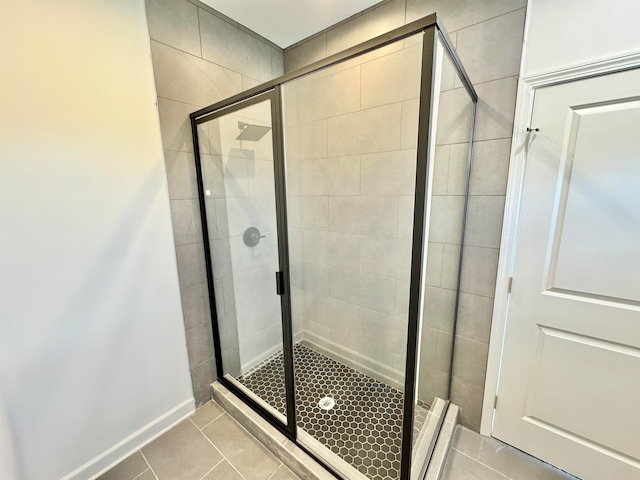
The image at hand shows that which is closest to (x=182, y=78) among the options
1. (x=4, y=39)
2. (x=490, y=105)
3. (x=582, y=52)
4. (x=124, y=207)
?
(x=4, y=39)

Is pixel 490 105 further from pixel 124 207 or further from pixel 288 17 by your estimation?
pixel 124 207

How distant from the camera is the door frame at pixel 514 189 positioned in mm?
1100

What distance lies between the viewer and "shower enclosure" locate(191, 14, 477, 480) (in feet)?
3.90

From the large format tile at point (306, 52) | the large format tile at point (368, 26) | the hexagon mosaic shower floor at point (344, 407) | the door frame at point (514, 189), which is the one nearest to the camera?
the door frame at point (514, 189)

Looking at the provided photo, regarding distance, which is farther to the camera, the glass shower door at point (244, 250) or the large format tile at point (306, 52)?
the large format tile at point (306, 52)

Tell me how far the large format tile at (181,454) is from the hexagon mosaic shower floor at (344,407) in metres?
0.40

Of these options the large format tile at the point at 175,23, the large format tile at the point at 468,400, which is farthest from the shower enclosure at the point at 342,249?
the large format tile at the point at 175,23

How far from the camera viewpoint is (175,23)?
1.48 metres

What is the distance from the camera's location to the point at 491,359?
4.96 ft

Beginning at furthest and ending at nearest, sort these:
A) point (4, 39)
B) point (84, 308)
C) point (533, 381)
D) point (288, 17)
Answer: point (288, 17)
point (533, 381)
point (84, 308)
point (4, 39)

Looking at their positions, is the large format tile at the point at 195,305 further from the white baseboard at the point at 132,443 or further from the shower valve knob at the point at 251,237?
the white baseboard at the point at 132,443

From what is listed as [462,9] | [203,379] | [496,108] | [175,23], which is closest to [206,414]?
[203,379]

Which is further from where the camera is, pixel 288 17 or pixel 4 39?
pixel 288 17

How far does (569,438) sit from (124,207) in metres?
2.63
